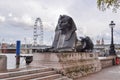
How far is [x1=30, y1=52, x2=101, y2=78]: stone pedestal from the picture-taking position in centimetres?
1266

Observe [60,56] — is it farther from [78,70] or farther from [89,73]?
[89,73]

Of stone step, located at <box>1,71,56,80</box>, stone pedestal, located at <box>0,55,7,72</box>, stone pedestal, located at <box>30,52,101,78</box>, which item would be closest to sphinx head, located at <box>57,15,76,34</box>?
stone pedestal, located at <box>30,52,101,78</box>

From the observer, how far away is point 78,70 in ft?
48.2

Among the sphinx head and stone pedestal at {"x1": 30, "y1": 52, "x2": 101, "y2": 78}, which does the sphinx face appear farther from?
stone pedestal at {"x1": 30, "y1": 52, "x2": 101, "y2": 78}

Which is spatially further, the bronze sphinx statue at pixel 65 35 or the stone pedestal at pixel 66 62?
the bronze sphinx statue at pixel 65 35

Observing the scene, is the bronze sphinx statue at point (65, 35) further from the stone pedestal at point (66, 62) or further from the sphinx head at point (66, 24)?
the stone pedestal at point (66, 62)

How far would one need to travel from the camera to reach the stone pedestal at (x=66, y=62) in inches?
498

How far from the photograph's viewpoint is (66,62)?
43.8 feet

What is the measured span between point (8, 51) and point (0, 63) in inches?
2522

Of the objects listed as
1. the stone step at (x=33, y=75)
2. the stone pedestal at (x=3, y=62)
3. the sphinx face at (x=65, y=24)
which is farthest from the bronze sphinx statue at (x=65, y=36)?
the stone pedestal at (x=3, y=62)

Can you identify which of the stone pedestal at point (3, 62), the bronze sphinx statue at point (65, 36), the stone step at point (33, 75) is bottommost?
the stone step at point (33, 75)

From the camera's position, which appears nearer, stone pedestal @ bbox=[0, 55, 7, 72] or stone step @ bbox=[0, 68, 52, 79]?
stone step @ bbox=[0, 68, 52, 79]

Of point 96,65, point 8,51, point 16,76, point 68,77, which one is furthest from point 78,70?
point 8,51

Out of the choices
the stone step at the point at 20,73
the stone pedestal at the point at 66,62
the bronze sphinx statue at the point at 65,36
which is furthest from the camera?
the bronze sphinx statue at the point at 65,36
